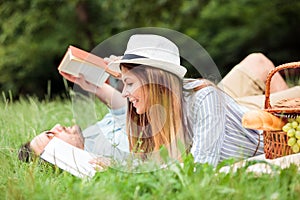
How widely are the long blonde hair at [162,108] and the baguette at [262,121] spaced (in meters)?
0.29

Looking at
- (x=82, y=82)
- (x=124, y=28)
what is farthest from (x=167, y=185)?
(x=124, y=28)

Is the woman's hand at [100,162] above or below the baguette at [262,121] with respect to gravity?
below

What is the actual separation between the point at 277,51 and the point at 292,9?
55 cm

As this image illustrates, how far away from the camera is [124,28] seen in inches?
286

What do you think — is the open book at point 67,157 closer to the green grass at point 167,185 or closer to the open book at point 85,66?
the green grass at point 167,185

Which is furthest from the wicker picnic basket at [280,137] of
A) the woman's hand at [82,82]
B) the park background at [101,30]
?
the park background at [101,30]

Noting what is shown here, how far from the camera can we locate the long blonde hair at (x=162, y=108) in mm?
2432

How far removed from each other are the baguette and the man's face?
0.92 meters

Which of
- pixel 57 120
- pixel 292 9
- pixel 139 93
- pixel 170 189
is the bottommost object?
pixel 57 120

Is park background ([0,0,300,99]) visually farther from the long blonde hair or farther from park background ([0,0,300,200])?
the long blonde hair

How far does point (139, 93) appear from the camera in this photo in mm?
2455

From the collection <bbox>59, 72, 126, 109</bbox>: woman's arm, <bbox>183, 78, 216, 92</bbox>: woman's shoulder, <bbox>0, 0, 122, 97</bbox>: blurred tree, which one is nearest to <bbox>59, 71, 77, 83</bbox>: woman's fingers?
<bbox>59, 72, 126, 109</bbox>: woman's arm

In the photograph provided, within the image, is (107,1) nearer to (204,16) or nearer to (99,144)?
(204,16)

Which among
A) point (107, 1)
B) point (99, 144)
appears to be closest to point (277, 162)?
point (99, 144)
